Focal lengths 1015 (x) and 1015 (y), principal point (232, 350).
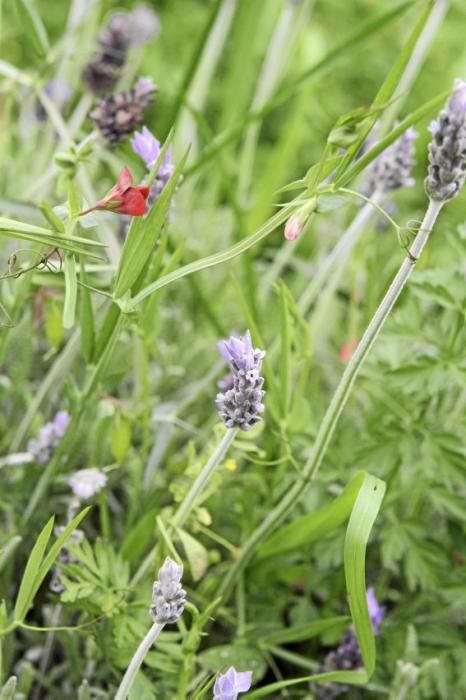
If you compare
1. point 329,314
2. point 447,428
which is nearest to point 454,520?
point 447,428

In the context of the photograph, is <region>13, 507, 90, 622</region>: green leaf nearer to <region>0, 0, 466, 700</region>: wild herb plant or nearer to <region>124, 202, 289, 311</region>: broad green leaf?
<region>0, 0, 466, 700</region>: wild herb plant

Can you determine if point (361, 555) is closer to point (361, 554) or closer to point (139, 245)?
point (361, 554)

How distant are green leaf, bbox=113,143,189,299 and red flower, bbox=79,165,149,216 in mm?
31

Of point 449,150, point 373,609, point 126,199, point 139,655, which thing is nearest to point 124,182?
point 126,199

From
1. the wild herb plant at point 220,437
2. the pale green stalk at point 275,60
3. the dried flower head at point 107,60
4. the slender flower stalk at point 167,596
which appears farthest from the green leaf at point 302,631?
the pale green stalk at point 275,60

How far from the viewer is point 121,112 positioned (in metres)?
0.95

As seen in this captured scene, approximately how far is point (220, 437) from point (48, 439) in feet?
0.75

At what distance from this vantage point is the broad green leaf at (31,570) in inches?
28.0

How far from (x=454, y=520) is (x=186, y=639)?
415 mm

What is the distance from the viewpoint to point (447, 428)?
113cm

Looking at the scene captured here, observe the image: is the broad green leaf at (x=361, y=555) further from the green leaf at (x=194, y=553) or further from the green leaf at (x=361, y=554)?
the green leaf at (x=194, y=553)

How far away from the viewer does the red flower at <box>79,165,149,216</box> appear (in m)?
0.72

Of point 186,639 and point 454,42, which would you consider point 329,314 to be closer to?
point 186,639

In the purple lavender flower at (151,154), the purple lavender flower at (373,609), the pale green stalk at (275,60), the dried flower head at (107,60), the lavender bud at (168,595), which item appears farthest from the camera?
the pale green stalk at (275,60)
